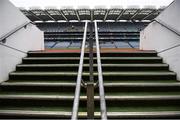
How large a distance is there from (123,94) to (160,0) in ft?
64.8

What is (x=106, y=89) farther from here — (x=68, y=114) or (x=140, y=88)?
(x=68, y=114)

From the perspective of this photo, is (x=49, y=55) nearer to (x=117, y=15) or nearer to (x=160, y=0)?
(x=117, y=15)

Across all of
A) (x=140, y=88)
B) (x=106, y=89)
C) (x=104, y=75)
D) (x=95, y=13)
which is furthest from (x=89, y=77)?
(x=95, y=13)

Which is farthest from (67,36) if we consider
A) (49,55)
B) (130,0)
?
(130,0)

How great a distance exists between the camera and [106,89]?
8.38 feet

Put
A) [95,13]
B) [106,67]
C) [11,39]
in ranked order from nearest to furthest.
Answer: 1. [106,67]
2. [11,39]
3. [95,13]

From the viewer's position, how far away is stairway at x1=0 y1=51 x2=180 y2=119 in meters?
2.16

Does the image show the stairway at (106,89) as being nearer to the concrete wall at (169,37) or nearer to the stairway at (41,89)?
the stairway at (41,89)

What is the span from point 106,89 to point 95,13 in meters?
15.0

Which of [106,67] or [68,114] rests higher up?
[106,67]

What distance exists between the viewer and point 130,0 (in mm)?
19984

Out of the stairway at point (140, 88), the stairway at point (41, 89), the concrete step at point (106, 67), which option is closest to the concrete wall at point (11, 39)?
the stairway at point (41, 89)

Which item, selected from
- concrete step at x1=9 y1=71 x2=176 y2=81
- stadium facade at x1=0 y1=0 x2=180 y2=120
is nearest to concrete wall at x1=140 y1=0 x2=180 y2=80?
stadium facade at x1=0 y1=0 x2=180 y2=120

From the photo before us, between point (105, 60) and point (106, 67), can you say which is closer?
point (106, 67)
